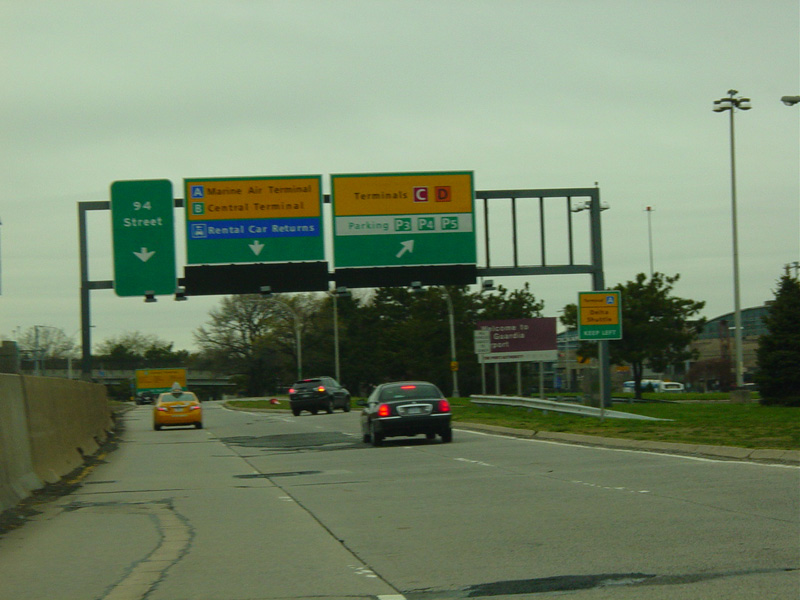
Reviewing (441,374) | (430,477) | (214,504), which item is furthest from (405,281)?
(441,374)

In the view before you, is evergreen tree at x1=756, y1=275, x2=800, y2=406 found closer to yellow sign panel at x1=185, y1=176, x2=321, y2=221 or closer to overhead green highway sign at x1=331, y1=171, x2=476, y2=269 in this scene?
overhead green highway sign at x1=331, y1=171, x2=476, y2=269

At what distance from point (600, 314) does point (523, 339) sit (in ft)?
56.7

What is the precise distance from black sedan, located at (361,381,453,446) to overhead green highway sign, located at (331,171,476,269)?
36.1ft

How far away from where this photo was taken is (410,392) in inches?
885

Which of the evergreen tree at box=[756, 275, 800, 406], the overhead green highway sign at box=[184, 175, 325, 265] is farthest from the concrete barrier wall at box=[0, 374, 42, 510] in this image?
the evergreen tree at box=[756, 275, 800, 406]

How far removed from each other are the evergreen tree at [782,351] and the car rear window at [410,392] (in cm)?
1692

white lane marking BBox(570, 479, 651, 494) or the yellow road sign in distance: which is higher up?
the yellow road sign in distance

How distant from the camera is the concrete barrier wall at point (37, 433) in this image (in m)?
12.5

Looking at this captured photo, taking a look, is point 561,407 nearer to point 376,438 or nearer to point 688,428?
point 688,428

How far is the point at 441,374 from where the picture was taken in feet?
297

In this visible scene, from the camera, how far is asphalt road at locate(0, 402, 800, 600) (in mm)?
7137

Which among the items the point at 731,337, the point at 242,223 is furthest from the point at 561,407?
the point at 731,337

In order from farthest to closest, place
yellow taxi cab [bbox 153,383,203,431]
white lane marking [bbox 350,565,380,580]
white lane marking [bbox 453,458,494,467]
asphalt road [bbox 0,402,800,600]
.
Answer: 1. yellow taxi cab [bbox 153,383,203,431]
2. white lane marking [bbox 453,458,494,467]
3. white lane marking [bbox 350,565,380,580]
4. asphalt road [bbox 0,402,800,600]

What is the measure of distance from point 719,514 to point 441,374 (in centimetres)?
8084
